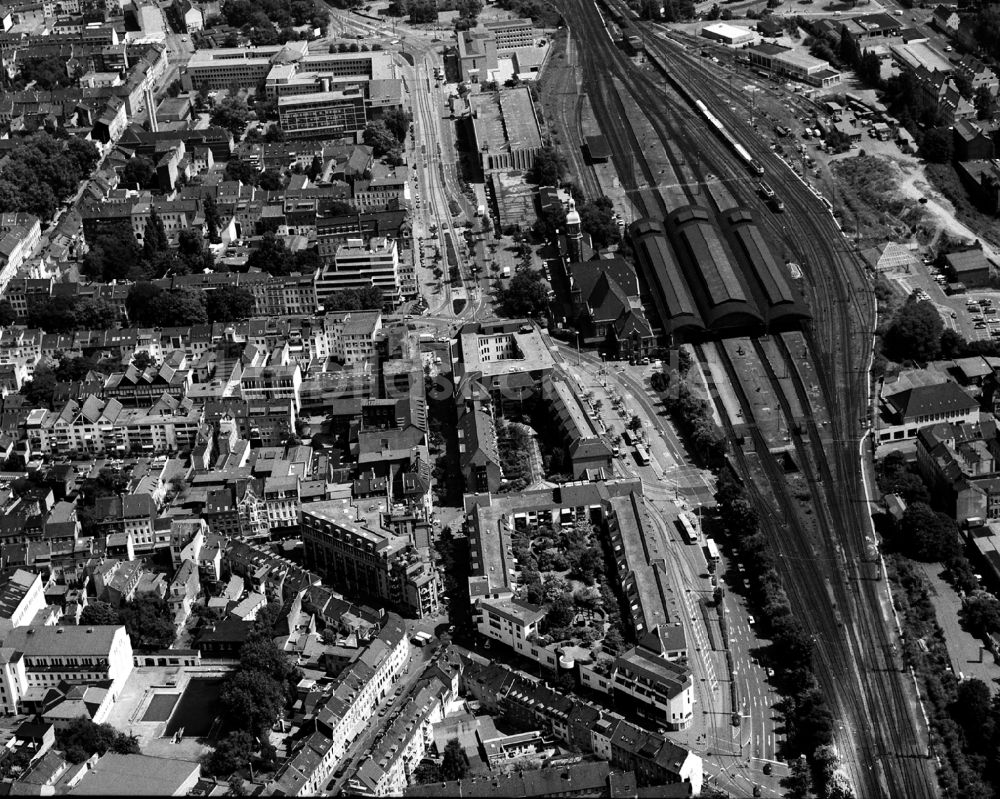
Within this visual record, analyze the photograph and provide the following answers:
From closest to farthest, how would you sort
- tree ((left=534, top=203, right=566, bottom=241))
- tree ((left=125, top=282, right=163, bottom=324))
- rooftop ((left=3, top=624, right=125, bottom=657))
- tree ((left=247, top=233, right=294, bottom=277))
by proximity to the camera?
rooftop ((left=3, top=624, right=125, bottom=657)) → tree ((left=125, top=282, right=163, bottom=324)) → tree ((left=247, top=233, right=294, bottom=277)) → tree ((left=534, top=203, right=566, bottom=241))

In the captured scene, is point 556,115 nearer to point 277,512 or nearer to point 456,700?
point 277,512

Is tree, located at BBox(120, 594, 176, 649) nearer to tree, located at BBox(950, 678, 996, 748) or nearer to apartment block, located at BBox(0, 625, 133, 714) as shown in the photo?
apartment block, located at BBox(0, 625, 133, 714)

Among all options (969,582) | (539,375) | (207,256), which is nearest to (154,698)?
(539,375)

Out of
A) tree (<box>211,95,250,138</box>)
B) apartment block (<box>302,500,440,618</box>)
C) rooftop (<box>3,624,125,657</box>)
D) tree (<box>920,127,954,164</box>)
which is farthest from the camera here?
tree (<box>211,95,250,138</box>)

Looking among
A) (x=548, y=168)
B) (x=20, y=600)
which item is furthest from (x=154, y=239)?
(x=20, y=600)

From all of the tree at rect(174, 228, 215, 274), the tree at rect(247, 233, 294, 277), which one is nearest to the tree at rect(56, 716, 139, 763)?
the tree at rect(247, 233, 294, 277)
